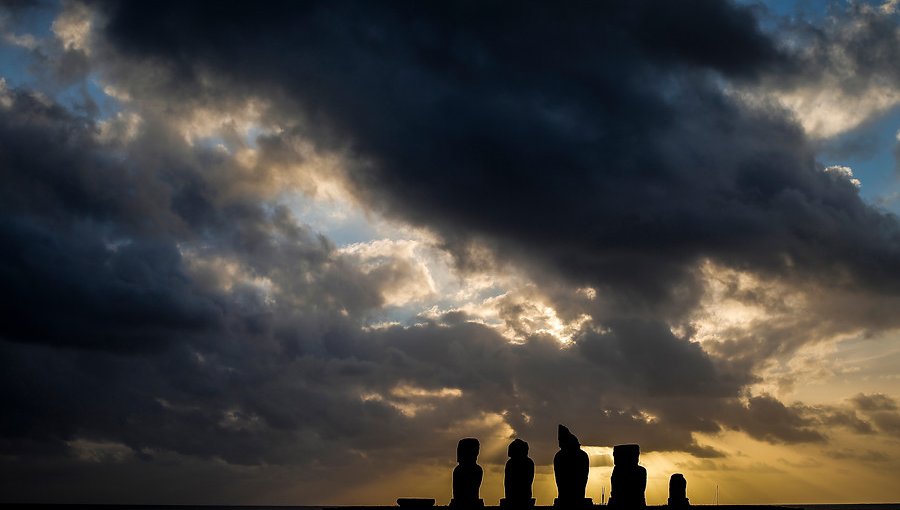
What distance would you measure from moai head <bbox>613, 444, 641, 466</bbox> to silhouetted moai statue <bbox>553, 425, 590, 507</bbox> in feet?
5.00

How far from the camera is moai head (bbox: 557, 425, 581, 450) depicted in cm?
4322

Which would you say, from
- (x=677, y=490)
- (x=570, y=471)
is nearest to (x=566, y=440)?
(x=570, y=471)

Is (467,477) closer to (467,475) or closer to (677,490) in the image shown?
(467,475)

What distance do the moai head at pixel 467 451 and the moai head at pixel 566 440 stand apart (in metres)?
4.41

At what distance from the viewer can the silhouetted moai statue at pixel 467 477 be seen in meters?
43.8

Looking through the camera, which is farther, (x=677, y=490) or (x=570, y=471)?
(x=677, y=490)

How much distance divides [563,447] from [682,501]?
39.4 feet

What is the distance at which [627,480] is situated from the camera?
4288cm

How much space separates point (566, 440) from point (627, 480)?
348 cm

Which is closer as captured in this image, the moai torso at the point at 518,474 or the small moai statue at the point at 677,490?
the moai torso at the point at 518,474

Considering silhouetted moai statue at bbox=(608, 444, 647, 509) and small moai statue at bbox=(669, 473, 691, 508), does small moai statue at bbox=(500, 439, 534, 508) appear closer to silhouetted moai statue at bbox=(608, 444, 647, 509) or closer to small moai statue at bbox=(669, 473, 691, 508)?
silhouetted moai statue at bbox=(608, 444, 647, 509)

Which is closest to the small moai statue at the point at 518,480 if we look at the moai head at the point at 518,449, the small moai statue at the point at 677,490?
the moai head at the point at 518,449

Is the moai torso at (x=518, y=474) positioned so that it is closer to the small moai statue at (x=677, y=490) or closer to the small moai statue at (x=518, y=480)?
the small moai statue at (x=518, y=480)

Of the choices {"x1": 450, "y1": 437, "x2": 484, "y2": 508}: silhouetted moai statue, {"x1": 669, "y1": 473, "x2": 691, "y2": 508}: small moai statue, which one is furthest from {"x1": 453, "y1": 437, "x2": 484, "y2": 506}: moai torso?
{"x1": 669, "y1": 473, "x2": 691, "y2": 508}: small moai statue
